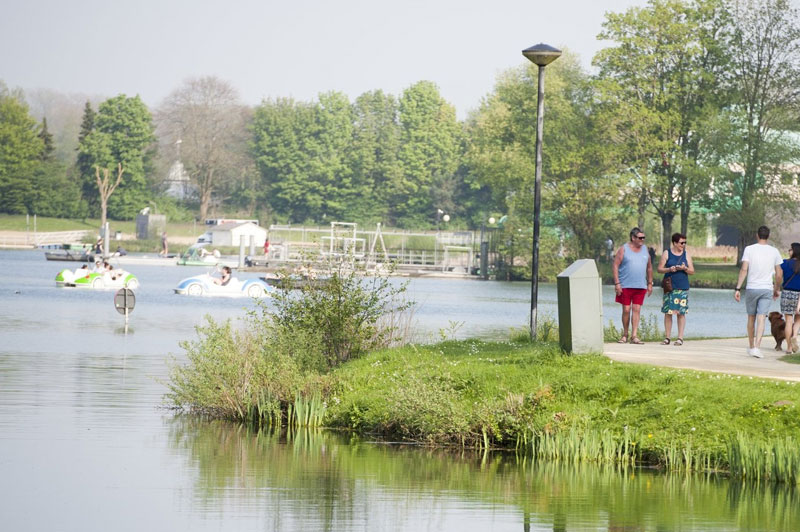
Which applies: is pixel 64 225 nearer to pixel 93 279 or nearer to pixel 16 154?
pixel 16 154

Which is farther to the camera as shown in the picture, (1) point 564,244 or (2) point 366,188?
(2) point 366,188

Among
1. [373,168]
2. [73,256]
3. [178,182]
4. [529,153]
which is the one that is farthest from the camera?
[178,182]

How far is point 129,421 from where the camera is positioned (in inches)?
690

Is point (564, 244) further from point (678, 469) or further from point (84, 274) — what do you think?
point (678, 469)

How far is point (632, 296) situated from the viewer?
65.8 feet

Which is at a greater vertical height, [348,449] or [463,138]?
[463,138]

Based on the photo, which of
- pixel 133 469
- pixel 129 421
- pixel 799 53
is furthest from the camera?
pixel 799 53

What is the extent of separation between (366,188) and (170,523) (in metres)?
108

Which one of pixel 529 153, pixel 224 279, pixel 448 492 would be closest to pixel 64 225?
pixel 529 153

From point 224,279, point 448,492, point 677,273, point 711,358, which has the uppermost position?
point 677,273

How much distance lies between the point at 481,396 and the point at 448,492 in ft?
10.2

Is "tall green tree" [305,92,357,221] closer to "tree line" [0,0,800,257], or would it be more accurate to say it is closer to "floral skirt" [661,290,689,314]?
"tree line" [0,0,800,257]

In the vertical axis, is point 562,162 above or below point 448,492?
above

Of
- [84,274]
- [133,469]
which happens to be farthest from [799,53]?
[133,469]
